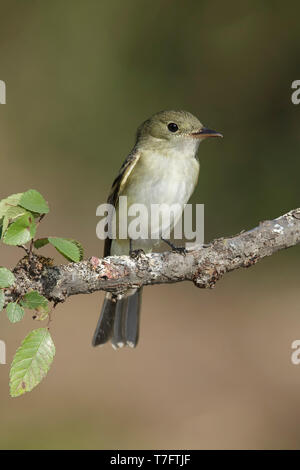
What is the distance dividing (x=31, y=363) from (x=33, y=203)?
57 centimetres

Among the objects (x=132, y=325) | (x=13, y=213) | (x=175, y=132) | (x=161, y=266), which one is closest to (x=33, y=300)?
(x=13, y=213)

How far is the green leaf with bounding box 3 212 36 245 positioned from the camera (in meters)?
2.23

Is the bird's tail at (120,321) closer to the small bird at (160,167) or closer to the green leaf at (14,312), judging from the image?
the small bird at (160,167)

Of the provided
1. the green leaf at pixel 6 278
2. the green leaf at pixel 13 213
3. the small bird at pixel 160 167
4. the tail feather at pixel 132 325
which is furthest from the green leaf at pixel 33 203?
the tail feather at pixel 132 325

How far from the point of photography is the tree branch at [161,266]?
2.57 meters

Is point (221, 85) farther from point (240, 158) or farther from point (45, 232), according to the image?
point (45, 232)

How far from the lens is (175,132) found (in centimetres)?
396

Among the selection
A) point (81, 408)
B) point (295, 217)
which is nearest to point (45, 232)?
point (81, 408)

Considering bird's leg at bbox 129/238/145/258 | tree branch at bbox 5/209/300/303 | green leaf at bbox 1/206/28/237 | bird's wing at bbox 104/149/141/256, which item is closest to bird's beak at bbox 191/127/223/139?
bird's wing at bbox 104/149/141/256

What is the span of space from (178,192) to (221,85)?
425 centimetres

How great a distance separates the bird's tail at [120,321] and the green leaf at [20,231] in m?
1.90

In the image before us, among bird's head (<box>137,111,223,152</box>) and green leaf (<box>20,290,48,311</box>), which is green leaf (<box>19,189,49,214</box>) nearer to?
green leaf (<box>20,290,48,311</box>)

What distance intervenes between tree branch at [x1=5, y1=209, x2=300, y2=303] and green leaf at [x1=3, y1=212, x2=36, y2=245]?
300 mm

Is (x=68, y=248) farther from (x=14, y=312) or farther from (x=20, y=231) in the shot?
(x=14, y=312)
